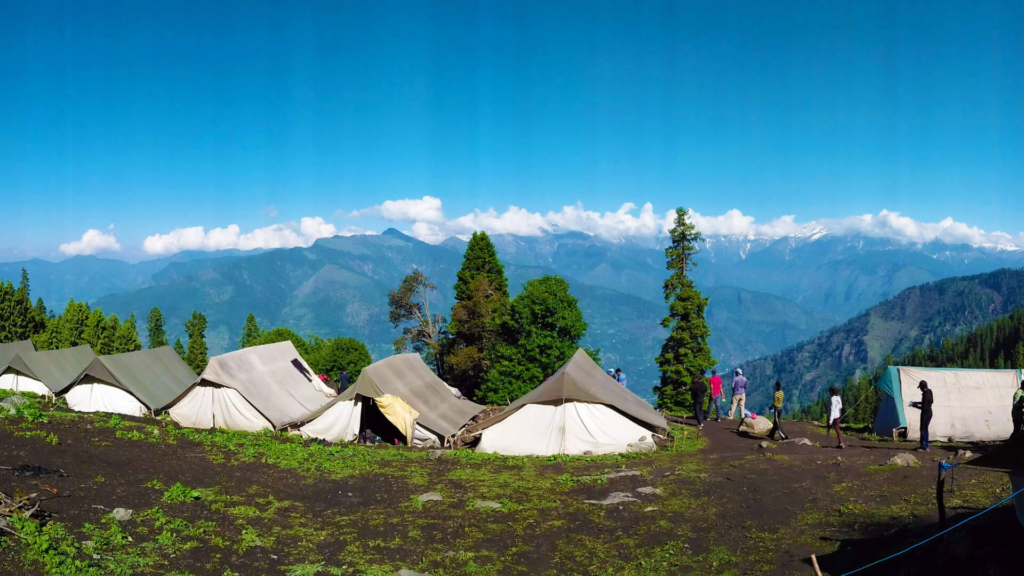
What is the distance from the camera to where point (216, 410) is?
1221 inches

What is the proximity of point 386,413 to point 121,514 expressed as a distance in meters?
14.4

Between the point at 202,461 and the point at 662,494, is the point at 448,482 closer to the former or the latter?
the point at 662,494

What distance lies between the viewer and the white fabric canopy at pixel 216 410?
3055 centimetres

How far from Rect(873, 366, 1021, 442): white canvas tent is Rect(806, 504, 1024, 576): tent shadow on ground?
13.9m

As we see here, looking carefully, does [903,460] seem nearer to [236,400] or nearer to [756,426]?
[756,426]

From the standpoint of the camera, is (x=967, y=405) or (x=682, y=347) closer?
(x=967, y=405)

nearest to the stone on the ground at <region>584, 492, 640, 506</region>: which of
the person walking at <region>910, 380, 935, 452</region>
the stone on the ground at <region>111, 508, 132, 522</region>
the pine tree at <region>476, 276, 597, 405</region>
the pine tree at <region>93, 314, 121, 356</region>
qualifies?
the stone on the ground at <region>111, 508, 132, 522</region>

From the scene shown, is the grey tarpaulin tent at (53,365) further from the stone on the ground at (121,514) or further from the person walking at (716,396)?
the person walking at (716,396)

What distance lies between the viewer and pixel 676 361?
4666 cm

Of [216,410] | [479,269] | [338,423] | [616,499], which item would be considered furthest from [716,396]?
[479,269]

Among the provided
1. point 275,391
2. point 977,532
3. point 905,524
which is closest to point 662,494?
point 905,524

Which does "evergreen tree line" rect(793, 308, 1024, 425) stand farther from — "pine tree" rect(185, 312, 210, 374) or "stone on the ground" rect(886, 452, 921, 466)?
"stone on the ground" rect(886, 452, 921, 466)

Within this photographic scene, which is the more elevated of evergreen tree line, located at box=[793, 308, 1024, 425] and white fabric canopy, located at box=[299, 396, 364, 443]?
evergreen tree line, located at box=[793, 308, 1024, 425]

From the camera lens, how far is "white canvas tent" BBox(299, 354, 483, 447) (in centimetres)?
2753
